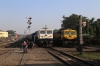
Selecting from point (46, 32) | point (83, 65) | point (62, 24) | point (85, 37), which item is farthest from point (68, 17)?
point (83, 65)

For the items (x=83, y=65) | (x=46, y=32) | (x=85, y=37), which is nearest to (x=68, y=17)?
(x=85, y=37)

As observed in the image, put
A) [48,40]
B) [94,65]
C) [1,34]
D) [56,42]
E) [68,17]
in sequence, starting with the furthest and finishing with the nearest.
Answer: [1,34] → [68,17] → [56,42] → [48,40] → [94,65]

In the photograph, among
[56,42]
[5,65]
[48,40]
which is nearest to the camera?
[5,65]

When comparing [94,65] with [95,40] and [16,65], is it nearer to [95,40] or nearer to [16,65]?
[16,65]

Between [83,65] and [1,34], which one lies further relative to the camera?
[1,34]

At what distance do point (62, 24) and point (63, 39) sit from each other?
74322 mm

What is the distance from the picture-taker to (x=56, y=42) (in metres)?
47.4

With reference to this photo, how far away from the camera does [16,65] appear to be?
50.3 feet

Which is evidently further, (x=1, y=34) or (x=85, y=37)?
(x=1, y=34)

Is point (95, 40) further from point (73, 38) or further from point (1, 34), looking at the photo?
point (1, 34)

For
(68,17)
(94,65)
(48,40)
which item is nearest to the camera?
(94,65)

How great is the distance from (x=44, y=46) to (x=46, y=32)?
253 centimetres

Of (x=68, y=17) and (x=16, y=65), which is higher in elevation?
(x=68, y=17)

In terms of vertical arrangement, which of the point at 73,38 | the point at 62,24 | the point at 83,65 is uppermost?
the point at 62,24
